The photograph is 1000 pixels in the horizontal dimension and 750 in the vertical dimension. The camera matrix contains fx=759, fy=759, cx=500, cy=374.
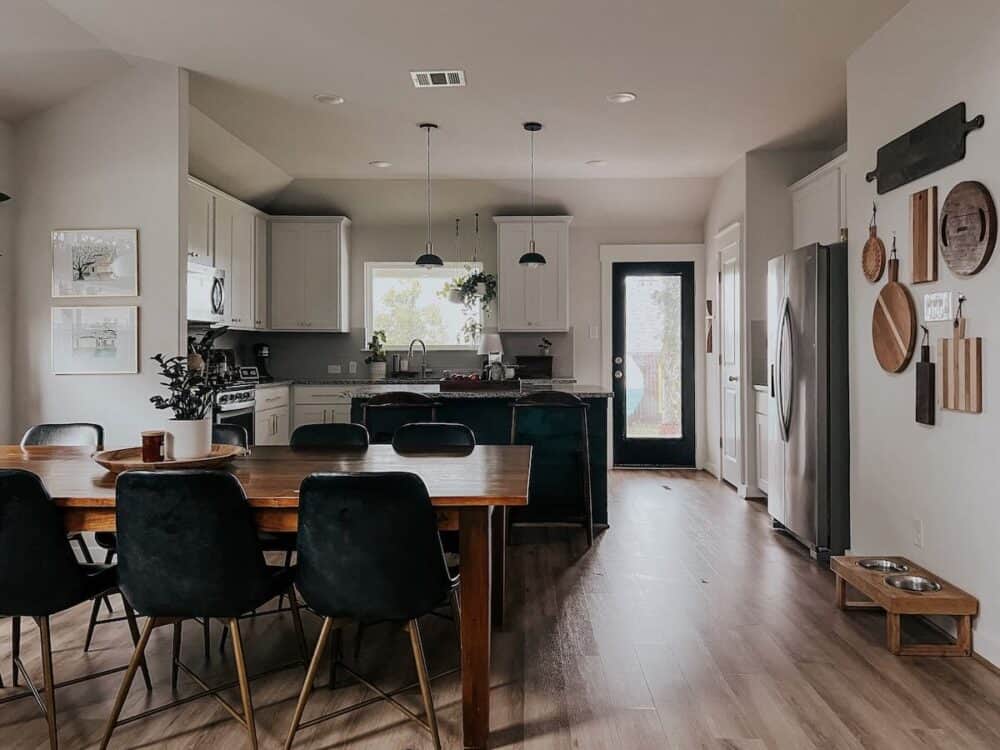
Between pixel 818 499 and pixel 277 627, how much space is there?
2850 mm

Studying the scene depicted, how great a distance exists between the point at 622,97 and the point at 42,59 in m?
3.17

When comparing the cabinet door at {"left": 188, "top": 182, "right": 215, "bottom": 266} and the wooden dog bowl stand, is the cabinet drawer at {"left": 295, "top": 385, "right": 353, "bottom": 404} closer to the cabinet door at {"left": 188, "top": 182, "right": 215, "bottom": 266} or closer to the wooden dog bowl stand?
the cabinet door at {"left": 188, "top": 182, "right": 215, "bottom": 266}

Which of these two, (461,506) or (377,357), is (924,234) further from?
(377,357)

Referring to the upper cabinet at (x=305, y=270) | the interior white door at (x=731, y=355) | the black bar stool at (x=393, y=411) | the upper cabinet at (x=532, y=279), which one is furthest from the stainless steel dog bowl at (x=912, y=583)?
the upper cabinet at (x=305, y=270)

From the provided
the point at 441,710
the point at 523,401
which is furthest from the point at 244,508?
the point at 523,401

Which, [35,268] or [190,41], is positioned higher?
[190,41]

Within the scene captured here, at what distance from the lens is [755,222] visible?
591cm

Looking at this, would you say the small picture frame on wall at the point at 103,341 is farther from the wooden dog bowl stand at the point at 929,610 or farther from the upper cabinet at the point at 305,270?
the wooden dog bowl stand at the point at 929,610

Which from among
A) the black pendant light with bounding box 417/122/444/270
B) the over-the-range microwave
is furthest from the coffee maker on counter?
the black pendant light with bounding box 417/122/444/270

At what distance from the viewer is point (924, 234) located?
10.6ft

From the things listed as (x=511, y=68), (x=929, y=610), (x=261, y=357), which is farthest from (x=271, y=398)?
(x=929, y=610)

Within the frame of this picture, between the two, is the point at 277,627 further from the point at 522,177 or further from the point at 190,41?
the point at 522,177

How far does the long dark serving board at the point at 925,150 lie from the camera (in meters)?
2.94

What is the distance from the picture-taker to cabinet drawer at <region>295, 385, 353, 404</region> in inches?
279
